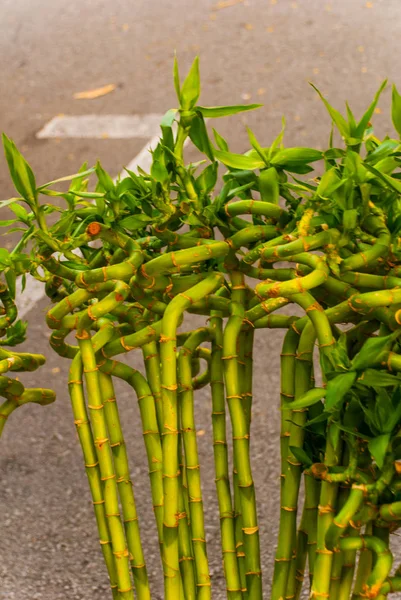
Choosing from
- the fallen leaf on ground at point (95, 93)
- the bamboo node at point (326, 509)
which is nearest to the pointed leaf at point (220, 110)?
the bamboo node at point (326, 509)

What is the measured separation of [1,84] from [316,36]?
1.54m

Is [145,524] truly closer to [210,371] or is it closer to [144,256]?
[210,371]

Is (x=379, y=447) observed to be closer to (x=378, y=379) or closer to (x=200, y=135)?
(x=378, y=379)

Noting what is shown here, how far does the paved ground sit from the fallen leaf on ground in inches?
1.8

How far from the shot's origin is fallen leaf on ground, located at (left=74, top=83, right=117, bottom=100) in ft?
12.9

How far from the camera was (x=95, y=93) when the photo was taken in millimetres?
3947

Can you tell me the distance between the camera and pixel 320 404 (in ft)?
2.45

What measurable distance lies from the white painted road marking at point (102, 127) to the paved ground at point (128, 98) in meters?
0.06

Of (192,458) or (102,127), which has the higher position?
(192,458)

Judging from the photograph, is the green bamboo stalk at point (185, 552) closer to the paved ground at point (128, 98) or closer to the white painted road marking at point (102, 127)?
the paved ground at point (128, 98)

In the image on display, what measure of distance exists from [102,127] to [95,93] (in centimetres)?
38

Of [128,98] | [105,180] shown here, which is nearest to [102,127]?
[128,98]

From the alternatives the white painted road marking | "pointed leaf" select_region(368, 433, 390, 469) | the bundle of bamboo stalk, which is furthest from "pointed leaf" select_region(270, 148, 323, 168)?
the white painted road marking

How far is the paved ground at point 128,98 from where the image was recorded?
5.69ft
